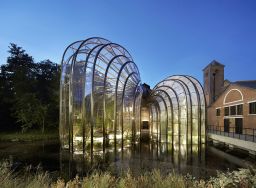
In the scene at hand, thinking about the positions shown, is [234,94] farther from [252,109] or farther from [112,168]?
[112,168]

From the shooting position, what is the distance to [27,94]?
34219 millimetres

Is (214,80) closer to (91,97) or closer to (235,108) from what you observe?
(235,108)

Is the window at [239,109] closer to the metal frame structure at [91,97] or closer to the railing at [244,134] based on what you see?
the railing at [244,134]

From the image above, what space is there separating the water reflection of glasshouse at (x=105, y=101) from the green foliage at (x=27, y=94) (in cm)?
1632

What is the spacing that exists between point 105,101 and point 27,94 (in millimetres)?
20031

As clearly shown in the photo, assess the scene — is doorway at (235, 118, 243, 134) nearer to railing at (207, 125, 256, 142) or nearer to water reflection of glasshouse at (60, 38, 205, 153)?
railing at (207, 125, 256, 142)

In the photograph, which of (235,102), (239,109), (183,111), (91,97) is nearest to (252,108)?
(239,109)

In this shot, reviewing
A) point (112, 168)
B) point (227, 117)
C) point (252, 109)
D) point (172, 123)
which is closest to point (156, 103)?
point (172, 123)

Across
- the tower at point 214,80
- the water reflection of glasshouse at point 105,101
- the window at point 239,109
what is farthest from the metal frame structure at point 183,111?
the tower at point 214,80

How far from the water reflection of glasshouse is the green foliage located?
16.3 meters

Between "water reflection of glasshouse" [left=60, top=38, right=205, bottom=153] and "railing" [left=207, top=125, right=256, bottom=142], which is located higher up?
"water reflection of glasshouse" [left=60, top=38, right=205, bottom=153]

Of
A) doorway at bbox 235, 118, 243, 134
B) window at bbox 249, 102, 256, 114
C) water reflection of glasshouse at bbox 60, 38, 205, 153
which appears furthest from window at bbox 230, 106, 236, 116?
water reflection of glasshouse at bbox 60, 38, 205, 153

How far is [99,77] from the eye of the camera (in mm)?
19062

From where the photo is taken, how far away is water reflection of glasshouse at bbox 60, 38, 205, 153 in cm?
1711
